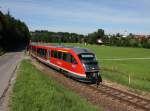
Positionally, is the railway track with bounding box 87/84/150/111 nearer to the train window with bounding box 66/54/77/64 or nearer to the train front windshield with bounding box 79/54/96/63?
the train front windshield with bounding box 79/54/96/63

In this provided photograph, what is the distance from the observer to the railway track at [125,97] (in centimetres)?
1725

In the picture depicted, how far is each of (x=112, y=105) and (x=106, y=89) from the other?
529 centimetres

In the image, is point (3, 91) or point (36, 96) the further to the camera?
point (3, 91)

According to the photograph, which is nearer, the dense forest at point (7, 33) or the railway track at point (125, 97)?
the railway track at point (125, 97)

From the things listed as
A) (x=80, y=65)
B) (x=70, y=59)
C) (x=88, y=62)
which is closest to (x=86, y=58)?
(x=88, y=62)

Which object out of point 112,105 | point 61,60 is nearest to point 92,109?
point 112,105

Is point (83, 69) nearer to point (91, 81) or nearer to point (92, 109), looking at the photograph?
point (91, 81)

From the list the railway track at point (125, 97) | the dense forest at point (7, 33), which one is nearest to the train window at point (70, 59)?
the railway track at point (125, 97)

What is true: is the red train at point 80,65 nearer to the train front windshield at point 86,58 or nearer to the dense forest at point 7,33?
the train front windshield at point 86,58

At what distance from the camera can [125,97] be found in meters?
19.8

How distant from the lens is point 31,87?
20.3 meters

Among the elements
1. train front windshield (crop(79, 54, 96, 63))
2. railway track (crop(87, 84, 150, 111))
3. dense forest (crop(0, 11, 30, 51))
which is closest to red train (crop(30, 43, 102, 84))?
train front windshield (crop(79, 54, 96, 63))

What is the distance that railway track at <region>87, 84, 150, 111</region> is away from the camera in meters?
17.2

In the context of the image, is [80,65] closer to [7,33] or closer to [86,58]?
[86,58]
